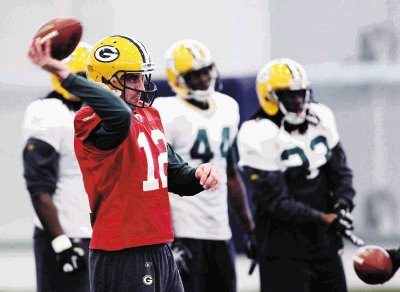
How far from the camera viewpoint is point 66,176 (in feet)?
20.2

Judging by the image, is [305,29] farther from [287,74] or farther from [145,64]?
[145,64]

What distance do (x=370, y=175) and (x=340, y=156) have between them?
19.7 feet

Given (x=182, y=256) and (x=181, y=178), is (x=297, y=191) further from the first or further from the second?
(x=181, y=178)

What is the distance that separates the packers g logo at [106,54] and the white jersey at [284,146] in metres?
1.68

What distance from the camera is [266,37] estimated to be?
12.6 metres

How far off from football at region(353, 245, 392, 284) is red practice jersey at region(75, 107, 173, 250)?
115 centimetres

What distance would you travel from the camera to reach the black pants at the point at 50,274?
240 inches

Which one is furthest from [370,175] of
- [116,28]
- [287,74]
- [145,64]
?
[145,64]

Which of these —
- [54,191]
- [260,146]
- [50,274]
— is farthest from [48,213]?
[260,146]

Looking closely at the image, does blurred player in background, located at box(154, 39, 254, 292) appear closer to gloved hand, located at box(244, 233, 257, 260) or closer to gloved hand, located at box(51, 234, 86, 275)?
gloved hand, located at box(244, 233, 257, 260)

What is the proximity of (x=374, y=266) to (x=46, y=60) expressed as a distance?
1892 mm

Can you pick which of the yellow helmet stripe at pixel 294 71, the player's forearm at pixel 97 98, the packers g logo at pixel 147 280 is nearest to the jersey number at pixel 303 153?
the yellow helmet stripe at pixel 294 71

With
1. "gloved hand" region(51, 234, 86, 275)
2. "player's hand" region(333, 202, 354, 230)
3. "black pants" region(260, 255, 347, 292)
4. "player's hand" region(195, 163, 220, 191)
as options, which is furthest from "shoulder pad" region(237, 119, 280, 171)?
"player's hand" region(195, 163, 220, 191)

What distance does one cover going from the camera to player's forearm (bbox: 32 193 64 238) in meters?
6.02
